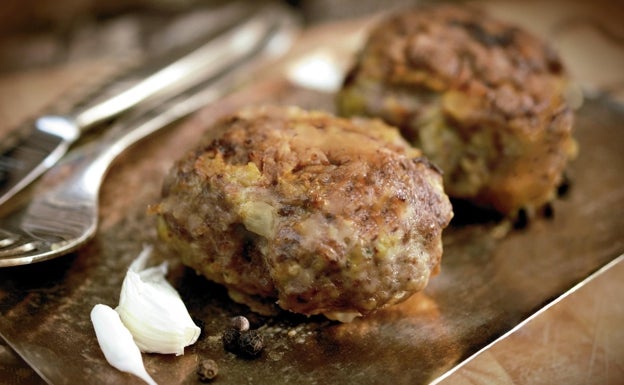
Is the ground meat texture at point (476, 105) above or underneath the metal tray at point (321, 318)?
above

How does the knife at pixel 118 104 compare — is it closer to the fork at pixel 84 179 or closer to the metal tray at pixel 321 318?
the fork at pixel 84 179

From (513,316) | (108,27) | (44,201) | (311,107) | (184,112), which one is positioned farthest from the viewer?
(108,27)

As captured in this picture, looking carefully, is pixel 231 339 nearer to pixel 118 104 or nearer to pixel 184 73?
pixel 118 104

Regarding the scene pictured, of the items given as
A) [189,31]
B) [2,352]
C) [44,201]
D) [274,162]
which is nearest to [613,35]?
[189,31]

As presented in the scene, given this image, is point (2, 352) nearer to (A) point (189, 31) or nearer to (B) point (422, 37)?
(B) point (422, 37)

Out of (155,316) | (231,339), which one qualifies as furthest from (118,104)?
(231,339)

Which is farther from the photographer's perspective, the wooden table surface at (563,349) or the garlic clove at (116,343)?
the wooden table surface at (563,349)

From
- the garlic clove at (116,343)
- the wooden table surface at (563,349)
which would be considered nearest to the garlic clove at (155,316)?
the garlic clove at (116,343)
